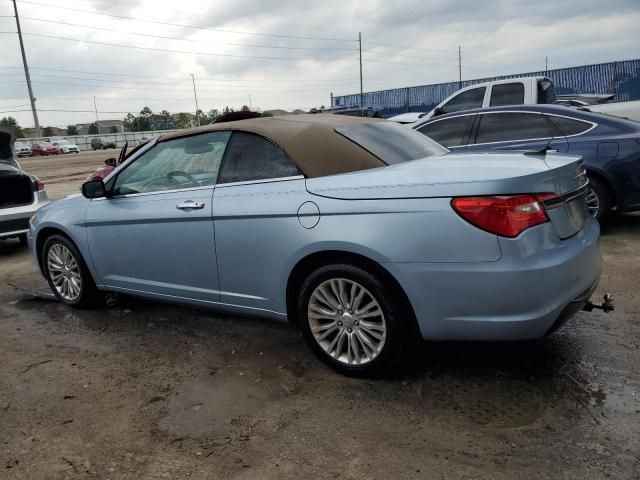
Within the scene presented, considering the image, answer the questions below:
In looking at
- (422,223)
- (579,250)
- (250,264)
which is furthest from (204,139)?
(579,250)

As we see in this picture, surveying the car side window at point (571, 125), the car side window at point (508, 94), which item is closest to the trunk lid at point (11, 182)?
the car side window at point (571, 125)

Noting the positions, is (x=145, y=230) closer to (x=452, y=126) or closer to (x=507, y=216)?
(x=507, y=216)

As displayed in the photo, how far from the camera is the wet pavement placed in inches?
103

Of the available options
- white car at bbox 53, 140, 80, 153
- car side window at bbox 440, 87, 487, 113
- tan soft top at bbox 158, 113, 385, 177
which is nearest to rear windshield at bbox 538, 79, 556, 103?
car side window at bbox 440, 87, 487, 113

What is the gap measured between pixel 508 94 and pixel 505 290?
9061 mm

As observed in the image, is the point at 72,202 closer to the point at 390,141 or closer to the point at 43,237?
the point at 43,237

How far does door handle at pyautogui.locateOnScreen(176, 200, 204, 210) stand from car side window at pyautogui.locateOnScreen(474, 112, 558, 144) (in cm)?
451

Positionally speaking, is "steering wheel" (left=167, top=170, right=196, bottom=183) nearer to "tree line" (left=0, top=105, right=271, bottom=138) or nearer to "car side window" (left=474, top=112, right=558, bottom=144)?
"car side window" (left=474, top=112, right=558, bottom=144)

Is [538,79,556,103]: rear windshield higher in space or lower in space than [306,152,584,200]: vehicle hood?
higher

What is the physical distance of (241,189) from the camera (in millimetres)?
3717

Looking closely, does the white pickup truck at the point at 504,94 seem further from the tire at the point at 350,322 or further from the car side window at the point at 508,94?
the tire at the point at 350,322

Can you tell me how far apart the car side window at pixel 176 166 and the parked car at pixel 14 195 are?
13.7 ft

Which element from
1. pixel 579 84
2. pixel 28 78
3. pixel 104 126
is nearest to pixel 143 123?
pixel 104 126

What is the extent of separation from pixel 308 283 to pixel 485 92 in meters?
9.04
